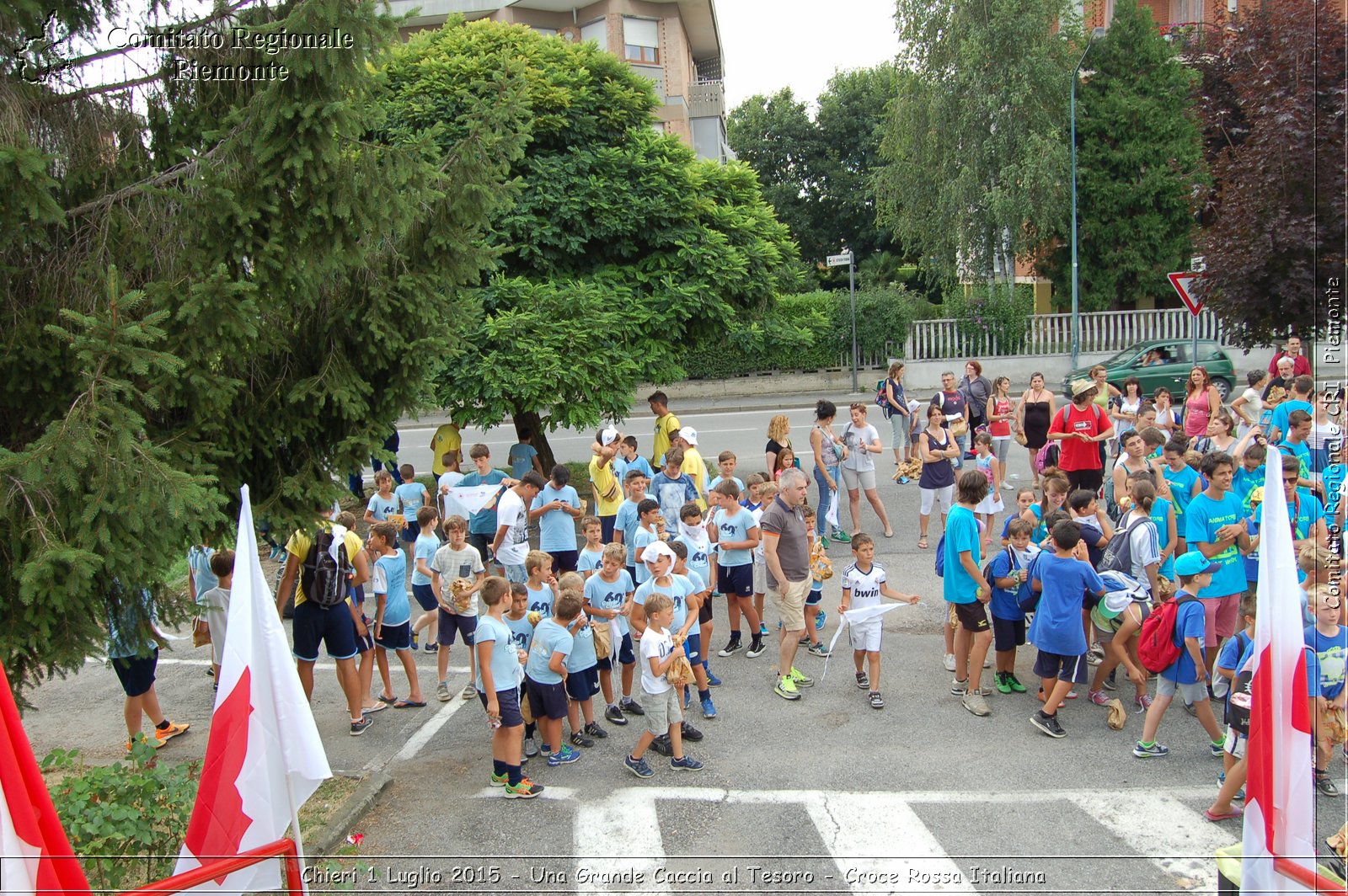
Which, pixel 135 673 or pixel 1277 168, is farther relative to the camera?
pixel 1277 168

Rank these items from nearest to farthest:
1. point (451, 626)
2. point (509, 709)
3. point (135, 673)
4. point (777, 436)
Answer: point (509, 709) → point (135, 673) → point (451, 626) → point (777, 436)

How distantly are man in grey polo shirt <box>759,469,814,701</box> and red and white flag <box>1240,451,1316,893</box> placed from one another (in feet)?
13.5

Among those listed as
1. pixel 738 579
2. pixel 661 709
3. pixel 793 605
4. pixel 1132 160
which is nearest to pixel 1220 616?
pixel 793 605

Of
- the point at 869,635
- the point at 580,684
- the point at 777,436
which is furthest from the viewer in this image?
the point at 777,436

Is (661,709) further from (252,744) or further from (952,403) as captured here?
(952,403)

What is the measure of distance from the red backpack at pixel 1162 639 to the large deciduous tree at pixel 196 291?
5242mm

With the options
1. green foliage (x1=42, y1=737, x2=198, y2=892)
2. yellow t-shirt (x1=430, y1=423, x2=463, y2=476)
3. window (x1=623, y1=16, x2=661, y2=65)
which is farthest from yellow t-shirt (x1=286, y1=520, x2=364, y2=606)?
→ window (x1=623, y1=16, x2=661, y2=65)

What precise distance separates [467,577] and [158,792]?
3.06 metres

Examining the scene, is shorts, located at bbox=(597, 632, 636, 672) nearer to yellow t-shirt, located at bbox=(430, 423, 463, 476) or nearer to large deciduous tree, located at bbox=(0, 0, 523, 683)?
large deciduous tree, located at bbox=(0, 0, 523, 683)

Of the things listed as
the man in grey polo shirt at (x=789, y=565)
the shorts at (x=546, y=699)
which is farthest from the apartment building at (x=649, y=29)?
the shorts at (x=546, y=699)

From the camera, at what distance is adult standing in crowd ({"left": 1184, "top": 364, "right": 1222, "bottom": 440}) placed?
491 inches

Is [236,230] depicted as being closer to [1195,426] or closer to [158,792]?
[158,792]

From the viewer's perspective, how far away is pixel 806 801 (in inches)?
245

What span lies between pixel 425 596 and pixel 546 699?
278 cm
